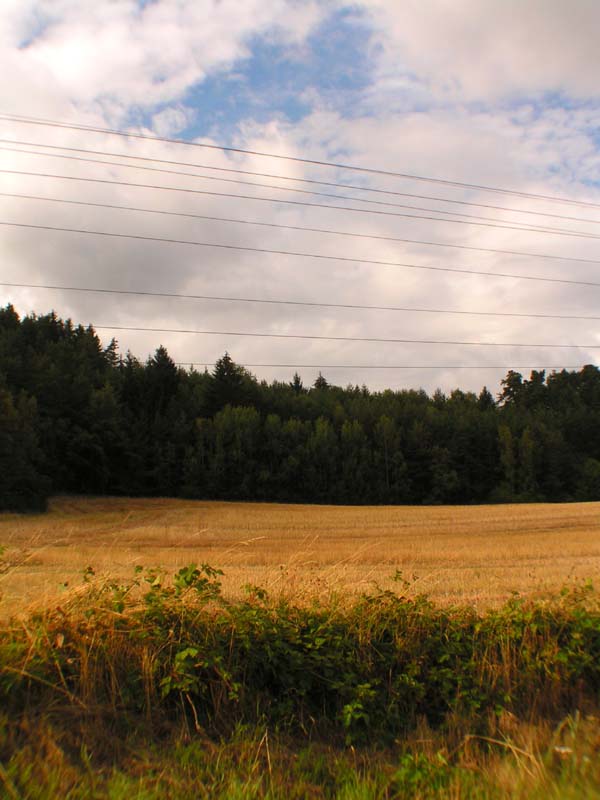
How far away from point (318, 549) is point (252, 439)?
4509 cm

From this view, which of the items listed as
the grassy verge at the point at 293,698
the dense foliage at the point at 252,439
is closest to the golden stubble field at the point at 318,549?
the grassy verge at the point at 293,698

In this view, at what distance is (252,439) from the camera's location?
2574 inches

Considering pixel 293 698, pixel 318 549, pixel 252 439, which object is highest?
pixel 252 439

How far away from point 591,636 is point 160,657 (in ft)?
13.7

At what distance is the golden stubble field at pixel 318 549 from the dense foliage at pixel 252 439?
11073 mm

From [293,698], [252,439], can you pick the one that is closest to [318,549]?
[293,698]

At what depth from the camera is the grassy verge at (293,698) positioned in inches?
158

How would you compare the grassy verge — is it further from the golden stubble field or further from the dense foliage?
the dense foliage

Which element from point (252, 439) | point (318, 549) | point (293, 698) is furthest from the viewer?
point (252, 439)

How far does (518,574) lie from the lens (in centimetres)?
1330

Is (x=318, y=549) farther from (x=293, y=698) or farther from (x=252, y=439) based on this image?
(x=252, y=439)

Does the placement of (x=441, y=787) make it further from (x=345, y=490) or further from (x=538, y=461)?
(x=538, y=461)

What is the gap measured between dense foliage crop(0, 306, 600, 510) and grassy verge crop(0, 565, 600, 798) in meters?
41.8

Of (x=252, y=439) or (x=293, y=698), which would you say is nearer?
(x=293, y=698)
